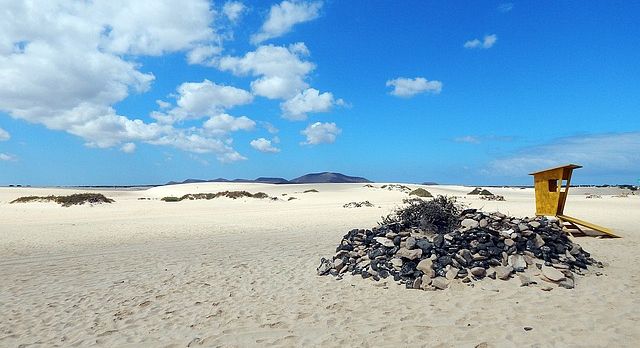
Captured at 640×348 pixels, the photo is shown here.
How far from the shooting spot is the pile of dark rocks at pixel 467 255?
7.83 metres

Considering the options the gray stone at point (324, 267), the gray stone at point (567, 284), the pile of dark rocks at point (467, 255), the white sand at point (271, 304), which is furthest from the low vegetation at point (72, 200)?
the gray stone at point (567, 284)

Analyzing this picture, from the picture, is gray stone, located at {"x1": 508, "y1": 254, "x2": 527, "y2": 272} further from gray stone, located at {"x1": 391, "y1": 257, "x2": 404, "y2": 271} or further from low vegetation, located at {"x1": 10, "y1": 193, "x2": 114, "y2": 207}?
low vegetation, located at {"x1": 10, "y1": 193, "x2": 114, "y2": 207}

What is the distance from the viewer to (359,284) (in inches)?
314

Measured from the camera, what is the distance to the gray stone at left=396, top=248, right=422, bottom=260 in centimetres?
834

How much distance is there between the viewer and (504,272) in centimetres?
788

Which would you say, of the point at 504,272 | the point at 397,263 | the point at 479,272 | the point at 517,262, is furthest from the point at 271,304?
the point at 517,262

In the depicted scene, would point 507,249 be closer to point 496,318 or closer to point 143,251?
point 496,318

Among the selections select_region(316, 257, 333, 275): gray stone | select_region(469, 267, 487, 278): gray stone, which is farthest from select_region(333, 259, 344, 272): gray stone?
select_region(469, 267, 487, 278): gray stone

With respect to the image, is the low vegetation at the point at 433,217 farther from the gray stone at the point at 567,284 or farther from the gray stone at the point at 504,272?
the gray stone at the point at 567,284

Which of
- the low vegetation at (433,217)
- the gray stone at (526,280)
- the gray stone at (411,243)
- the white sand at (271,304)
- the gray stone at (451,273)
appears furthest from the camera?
the low vegetation at (433,217)

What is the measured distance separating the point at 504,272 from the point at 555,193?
6936 mm

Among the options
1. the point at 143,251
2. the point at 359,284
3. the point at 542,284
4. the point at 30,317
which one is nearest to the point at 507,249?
the point at 542,284

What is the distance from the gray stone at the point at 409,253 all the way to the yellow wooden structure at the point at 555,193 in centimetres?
744

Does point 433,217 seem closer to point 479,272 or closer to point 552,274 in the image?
point 479,272
